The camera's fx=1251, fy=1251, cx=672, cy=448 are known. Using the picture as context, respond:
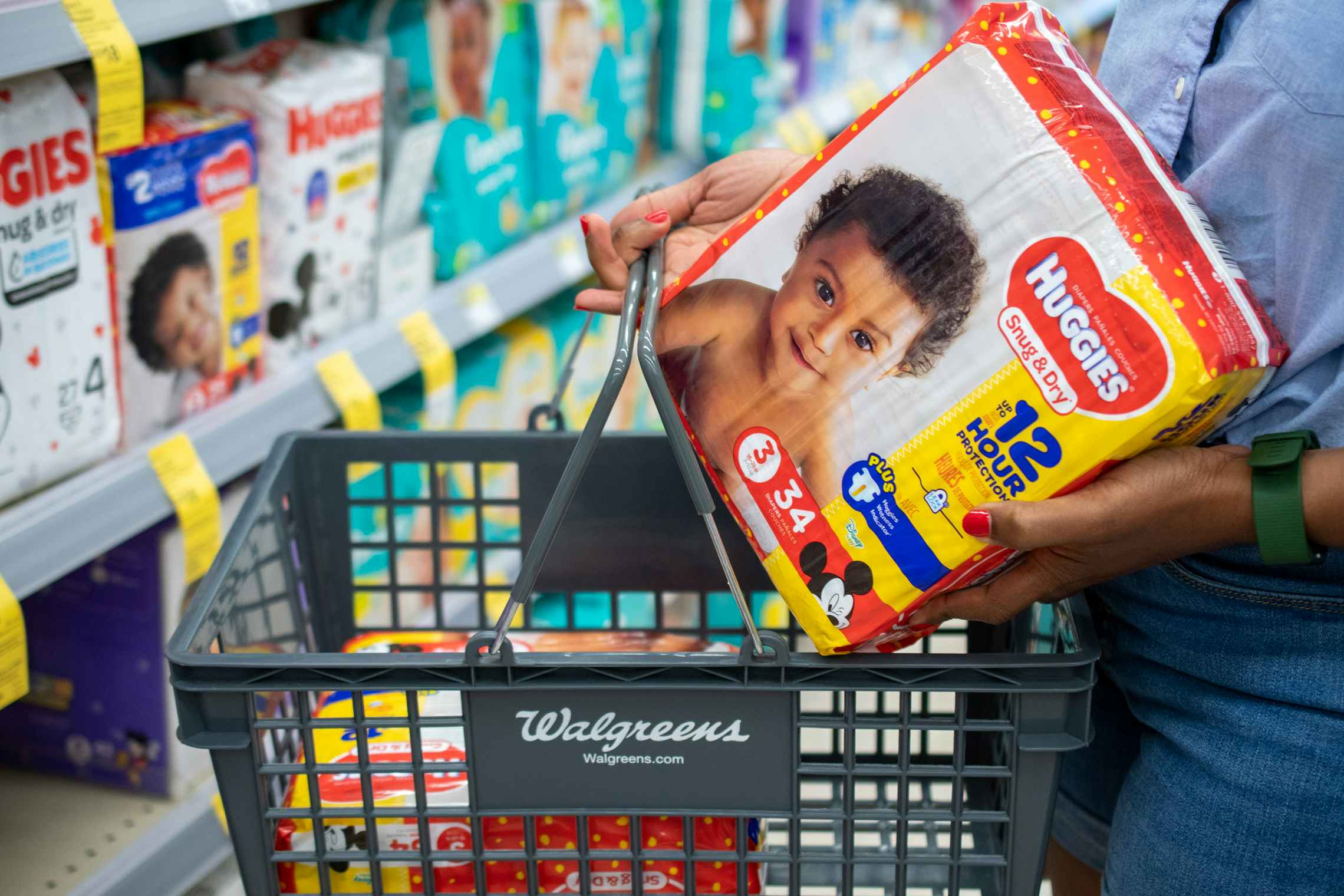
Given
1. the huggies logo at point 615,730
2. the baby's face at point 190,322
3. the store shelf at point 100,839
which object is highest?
the baby's face at point 190,322

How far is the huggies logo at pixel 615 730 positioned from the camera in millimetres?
847

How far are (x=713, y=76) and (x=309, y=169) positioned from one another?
Answer: 118 cm

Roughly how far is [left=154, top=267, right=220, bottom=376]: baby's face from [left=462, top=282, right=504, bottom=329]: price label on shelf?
50 cm

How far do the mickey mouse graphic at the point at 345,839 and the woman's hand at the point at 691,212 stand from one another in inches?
17.4

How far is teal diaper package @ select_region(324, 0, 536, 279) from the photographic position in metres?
1.82

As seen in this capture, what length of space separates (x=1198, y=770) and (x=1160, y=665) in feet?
0.28

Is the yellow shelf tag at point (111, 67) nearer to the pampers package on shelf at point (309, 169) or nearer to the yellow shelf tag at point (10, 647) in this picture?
the pampers package on shelf at point (309, 169)

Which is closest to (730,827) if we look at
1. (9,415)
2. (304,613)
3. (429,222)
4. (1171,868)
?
(1171,868)

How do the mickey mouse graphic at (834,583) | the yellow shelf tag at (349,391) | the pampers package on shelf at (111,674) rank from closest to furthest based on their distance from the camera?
1. the mickey mouse graphic at (834,583)
2. the pampers package on shelf at (111,674)
3. the yellow shelf tag at (349,391)

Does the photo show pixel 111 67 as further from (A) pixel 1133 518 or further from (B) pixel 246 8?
(A) pixel 1133 518

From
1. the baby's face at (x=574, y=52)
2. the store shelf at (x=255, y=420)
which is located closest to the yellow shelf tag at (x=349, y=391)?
the store shelf at (x=255, y=420)

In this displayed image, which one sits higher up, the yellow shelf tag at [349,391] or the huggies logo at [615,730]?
the huggies logo at [615,730]

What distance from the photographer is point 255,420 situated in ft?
5.13

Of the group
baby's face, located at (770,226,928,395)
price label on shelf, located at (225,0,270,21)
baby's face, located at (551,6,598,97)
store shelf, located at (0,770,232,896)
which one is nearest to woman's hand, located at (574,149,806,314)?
baby's face, located at (770,226,928,395)
